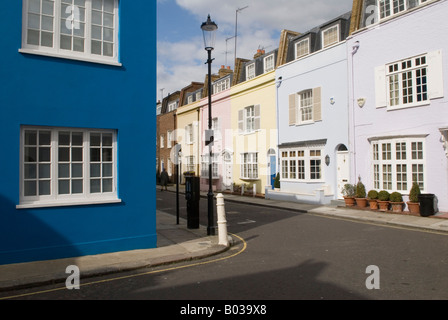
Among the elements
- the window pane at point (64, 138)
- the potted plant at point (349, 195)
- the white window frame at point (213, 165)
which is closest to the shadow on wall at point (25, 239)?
the window pane at point (64, 138)

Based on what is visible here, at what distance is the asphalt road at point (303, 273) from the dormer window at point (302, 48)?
1313 cm

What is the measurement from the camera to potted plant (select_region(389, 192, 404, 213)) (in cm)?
1395

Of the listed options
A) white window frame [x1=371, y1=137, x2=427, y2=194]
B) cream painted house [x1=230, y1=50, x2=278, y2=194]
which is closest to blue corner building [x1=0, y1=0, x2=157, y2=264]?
white window frame [x1=371, y1=137, x2=427, y2=194]

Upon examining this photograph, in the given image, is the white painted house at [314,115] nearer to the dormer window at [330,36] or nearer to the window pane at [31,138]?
the dormer window at [330,36]

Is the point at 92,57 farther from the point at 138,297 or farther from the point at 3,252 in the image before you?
the point at 138,297

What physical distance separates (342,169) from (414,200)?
14.0ft

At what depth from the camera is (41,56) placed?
23.9 feet

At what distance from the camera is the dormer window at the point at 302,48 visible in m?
20.2

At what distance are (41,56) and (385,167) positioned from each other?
13.3 m

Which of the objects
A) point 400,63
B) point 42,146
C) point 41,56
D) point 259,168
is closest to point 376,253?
point 42,146

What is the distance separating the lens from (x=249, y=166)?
956 inches

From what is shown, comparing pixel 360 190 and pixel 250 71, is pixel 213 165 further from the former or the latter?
Result: pixel 360 190

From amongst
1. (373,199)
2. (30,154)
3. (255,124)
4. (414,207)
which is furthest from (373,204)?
(30,154)
